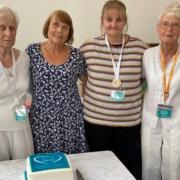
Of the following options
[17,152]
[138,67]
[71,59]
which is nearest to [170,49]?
[138,67]

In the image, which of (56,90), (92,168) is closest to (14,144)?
(56,90)

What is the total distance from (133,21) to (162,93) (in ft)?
5.07

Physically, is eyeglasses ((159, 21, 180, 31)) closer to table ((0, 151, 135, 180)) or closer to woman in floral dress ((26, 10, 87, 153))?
woman in floral dress ((26, 10, 87, 153))

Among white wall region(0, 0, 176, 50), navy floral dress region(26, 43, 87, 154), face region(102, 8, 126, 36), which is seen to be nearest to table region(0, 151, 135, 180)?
navy floral dress region(26, 43, 87, 154)

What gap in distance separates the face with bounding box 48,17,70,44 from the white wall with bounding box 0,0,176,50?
4.41 ft

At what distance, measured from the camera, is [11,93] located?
1.84 m

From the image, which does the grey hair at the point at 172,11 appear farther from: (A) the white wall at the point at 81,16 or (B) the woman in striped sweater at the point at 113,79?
Result: (A) the white wall at the point at 81,16

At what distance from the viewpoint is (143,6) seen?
3.35m

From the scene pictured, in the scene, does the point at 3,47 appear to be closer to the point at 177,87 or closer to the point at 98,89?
the point at 98,89

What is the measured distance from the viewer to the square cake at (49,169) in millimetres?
1299

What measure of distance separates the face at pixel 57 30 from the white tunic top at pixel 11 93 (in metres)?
0.25

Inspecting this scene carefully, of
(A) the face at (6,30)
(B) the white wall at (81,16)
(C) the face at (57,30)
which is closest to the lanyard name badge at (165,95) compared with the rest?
(C) the face at (57,30)

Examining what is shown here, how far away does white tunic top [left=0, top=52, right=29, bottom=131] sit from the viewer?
5.94 ft

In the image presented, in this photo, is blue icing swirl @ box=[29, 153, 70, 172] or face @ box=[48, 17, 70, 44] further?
face @ box=[48, 17, 70, 44]
